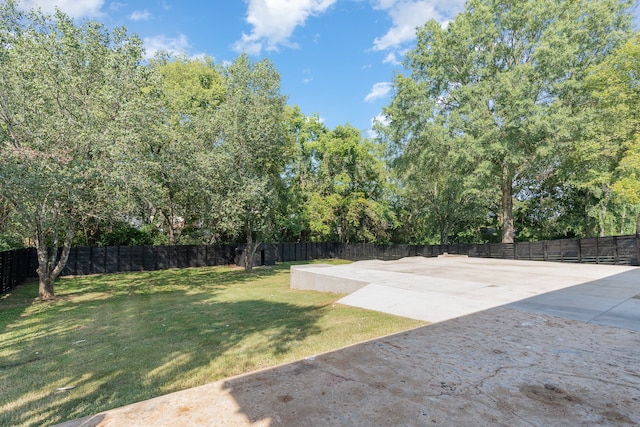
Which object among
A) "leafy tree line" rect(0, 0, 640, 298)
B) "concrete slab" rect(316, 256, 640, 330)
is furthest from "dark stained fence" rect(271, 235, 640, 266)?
"concrete slab" rect(316, 256, 640, 330)

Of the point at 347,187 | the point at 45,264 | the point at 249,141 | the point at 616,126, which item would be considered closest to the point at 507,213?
the point at 616,126

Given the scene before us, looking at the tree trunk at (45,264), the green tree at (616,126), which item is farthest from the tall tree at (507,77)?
the tree trunk at (45,264)

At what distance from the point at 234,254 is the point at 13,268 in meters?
12.2

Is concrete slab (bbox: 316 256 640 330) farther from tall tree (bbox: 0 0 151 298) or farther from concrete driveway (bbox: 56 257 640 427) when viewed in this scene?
tall tree (bbox: 0 0 151 298)

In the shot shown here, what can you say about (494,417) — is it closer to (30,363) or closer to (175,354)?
(175,354)

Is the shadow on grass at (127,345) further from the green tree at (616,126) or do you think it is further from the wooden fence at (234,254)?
the green tree at (616,126)

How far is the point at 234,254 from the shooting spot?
936 inches

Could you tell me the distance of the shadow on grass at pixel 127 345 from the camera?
362 centimetres

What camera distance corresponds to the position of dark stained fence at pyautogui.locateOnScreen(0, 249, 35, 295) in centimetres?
1209

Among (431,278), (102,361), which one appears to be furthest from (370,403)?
(431,278)

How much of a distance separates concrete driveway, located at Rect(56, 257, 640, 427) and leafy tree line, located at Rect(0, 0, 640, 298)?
8.49 m

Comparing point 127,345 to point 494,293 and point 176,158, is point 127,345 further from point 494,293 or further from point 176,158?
point 176,158

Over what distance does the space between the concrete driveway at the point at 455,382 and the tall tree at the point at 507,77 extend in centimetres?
1475

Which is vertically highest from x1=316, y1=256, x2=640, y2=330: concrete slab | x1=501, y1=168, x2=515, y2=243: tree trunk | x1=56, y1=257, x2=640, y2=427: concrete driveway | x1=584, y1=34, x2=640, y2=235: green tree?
x1=584, y1=34, x2=640, y2=235: green tree
